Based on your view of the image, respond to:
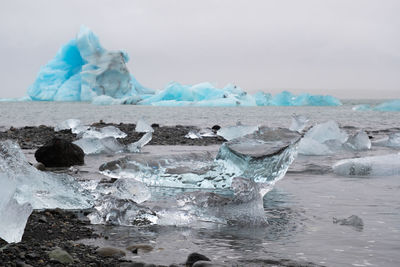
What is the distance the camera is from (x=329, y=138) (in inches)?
344

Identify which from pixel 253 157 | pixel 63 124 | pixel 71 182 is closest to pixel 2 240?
pixel 71 182

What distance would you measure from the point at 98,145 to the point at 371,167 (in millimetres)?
4004

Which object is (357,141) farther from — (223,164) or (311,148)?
(223,164)

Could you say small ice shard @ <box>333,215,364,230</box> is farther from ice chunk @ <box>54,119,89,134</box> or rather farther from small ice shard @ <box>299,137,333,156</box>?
ice chunk @ <box>54,119,89,134</box>

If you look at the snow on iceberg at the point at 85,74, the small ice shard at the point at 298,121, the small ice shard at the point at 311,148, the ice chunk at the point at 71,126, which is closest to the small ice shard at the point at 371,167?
the small ice shard at the point at 311,148

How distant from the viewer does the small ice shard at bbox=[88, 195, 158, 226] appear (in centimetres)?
323

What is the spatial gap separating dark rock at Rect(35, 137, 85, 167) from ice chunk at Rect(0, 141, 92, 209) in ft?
7.91

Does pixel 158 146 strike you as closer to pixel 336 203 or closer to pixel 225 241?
pixel 336 203

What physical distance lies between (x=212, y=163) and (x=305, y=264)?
99.0 inches

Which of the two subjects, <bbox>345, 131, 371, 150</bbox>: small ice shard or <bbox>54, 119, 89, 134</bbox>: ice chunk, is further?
<bbox>54, 119, 89, 134</bbox>: ice chunk

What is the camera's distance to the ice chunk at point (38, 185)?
11.2 feet

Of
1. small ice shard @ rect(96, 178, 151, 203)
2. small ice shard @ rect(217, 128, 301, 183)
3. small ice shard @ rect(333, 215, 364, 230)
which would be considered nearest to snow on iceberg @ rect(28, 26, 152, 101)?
small ice shard @ rect(217, 128, 301, 183)

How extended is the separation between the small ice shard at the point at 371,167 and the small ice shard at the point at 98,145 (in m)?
3.57

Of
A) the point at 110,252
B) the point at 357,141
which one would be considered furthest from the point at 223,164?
the point at 357,141
